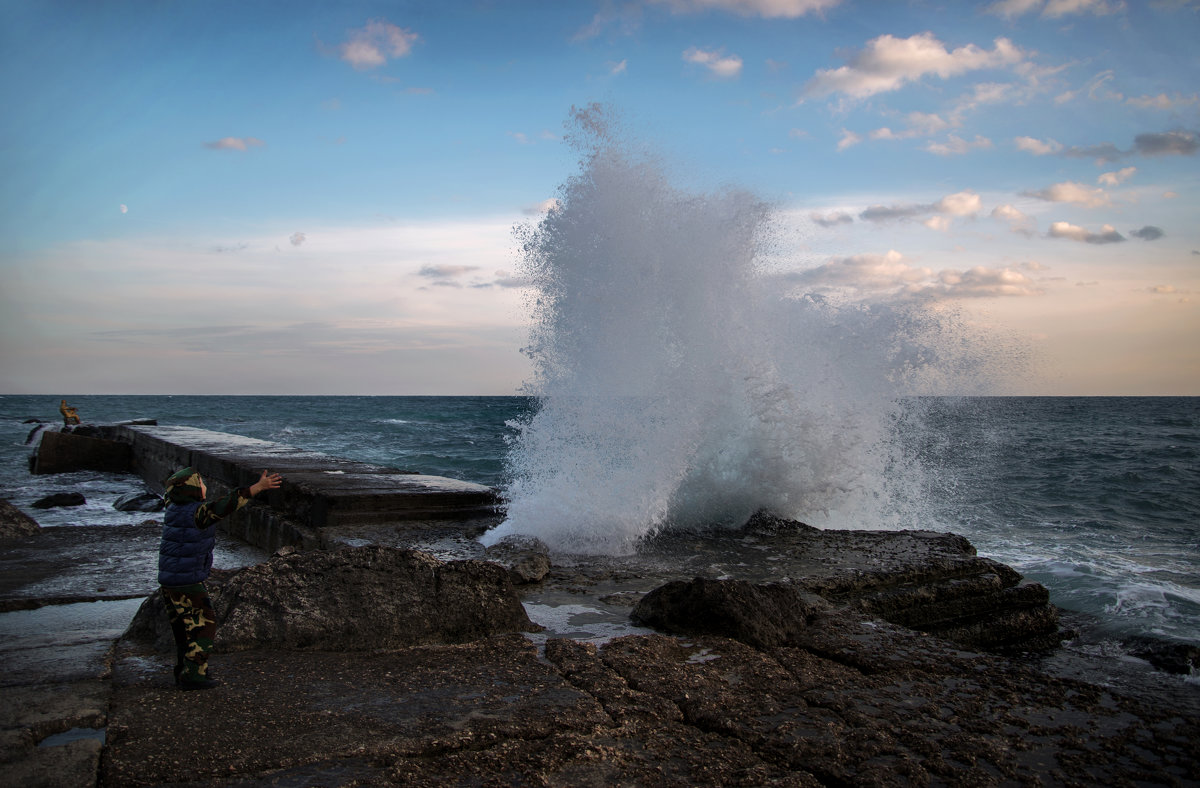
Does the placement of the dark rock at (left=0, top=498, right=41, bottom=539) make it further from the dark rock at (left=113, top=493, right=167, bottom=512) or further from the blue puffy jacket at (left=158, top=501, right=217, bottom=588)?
the blue puffy jacket at (left=158, top=501, right=217, bottom=588)

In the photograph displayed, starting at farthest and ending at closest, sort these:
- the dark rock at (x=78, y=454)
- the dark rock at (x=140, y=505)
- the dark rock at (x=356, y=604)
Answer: the dark rock at (x=78, y=454) < the dark rock at (x=140, y=505) < the dark rock at (x=356, y=604)

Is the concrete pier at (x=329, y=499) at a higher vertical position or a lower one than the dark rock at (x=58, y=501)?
higher

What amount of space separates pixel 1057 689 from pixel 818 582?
1.40 meters

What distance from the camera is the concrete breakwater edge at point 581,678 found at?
2123 mm

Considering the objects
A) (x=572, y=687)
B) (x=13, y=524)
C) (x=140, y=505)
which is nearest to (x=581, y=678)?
(x=572, y=687)

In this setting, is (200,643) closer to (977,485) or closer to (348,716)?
(348,716)

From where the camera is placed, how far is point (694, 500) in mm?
5926

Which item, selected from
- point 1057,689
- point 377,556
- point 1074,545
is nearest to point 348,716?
point 377,556

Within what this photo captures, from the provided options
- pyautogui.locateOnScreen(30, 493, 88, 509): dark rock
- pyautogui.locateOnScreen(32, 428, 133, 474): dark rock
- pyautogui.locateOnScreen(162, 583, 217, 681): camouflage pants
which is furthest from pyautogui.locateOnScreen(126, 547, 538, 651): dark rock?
pyautogui.locateOnScreen(32, 428, 133, 474): dark rock

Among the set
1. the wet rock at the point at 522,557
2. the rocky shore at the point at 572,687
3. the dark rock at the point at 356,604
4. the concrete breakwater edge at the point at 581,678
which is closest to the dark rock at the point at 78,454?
the concrete breakwater edge at the point at 581,678

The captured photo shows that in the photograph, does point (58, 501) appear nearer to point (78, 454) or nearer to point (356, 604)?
point (78, 454)

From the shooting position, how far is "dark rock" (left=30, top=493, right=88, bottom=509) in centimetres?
845

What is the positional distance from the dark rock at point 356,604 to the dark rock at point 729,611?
1.94ft

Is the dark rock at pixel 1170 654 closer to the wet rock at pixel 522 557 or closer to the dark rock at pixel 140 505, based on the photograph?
the wet rock at pixel 522 557
